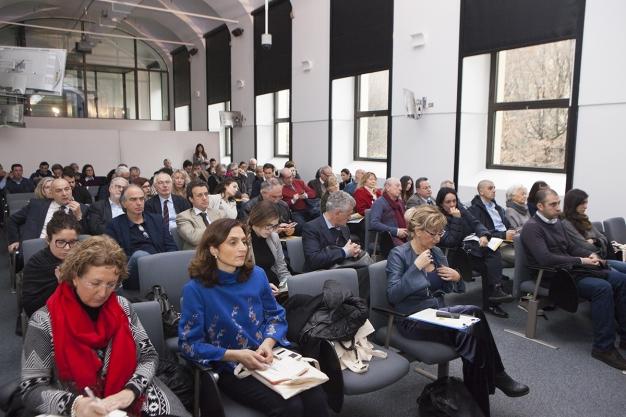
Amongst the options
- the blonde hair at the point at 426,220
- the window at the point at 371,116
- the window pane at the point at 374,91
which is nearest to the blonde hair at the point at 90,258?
the blonde hair at the point at 426,220

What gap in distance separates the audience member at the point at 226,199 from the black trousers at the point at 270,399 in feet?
10.2

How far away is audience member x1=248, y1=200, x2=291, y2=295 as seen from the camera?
338 centimetres

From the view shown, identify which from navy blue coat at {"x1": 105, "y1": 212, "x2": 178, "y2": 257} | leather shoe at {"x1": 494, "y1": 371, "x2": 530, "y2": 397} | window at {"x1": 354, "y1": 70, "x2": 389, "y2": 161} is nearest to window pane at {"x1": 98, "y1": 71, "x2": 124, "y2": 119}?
window at {"x1": 354, "y1": 70, "x2": 389, "y2": 161}

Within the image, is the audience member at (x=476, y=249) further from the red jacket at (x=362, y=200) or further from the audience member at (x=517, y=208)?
the red jacket at (x=362, y=200)

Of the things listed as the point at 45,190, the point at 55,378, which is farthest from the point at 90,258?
the point at 45,190

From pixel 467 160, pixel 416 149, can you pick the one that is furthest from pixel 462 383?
pixel 416 149

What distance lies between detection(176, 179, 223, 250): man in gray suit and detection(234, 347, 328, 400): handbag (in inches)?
81.2

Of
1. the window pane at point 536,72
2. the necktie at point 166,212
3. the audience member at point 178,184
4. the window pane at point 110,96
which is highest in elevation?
the window pane at point 110,96

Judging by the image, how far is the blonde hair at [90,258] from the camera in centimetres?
189

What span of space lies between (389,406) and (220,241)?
156cm

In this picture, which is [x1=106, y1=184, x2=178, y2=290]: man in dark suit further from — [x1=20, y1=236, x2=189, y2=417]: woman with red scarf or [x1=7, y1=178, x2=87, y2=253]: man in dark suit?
[x1=20, y1=236, x2=189, y2=417]: woman with red scarf

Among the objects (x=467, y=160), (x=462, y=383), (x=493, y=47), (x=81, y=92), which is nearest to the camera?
(x=462, y=383)

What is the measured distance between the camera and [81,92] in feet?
55.6

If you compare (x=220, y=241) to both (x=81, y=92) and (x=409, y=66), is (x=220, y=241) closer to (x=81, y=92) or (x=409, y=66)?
(x=409, y=66)
